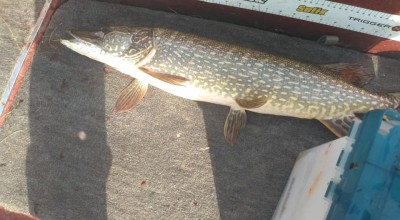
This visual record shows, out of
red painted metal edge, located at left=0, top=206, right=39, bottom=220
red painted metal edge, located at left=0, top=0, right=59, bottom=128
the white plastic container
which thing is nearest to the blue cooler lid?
the white plastic container

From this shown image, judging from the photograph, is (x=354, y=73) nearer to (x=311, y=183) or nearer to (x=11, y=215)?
(x=311, y=183)

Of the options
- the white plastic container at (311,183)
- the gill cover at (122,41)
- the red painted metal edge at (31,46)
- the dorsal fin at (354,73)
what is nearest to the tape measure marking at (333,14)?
the dorsal fin at (354,73)

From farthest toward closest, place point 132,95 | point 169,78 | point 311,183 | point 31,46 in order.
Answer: point 31,46, point 132,95, point 169,78, point 311,183

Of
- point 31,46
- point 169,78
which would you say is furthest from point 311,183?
point 31,46

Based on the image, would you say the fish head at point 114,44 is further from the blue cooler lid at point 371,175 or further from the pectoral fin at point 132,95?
the blue cooler lid at point 371,175

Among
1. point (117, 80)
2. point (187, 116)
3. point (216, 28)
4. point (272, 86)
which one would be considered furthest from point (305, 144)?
point (117, 80)
